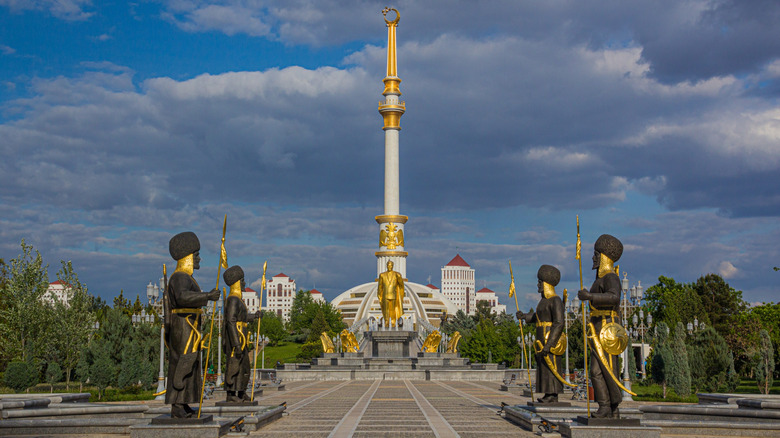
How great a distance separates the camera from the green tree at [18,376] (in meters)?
24.4

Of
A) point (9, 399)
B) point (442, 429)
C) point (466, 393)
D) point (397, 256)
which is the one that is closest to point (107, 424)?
point (9, 399)

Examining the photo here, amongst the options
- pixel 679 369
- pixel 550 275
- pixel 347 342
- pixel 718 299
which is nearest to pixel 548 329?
pixel 550 275

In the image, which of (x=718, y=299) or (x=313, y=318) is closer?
(x=718, y=299)

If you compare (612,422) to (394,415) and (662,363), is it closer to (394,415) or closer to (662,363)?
(394,415)

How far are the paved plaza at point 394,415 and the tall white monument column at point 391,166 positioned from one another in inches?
2378

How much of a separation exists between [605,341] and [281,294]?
18767 centimetres

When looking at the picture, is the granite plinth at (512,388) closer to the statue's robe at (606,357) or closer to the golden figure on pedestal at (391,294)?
the statue's robe at (606,357)

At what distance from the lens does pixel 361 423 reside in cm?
1412

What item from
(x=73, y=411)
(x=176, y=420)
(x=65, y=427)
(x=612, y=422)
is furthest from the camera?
(x=73, y=411)

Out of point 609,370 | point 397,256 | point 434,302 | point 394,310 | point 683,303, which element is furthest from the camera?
point 434,302

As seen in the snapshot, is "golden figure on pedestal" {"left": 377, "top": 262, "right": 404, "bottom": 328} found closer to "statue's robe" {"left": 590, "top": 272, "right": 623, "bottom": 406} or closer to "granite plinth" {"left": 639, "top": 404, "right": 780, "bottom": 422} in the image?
"granite plinth" {"left": 639, "top": 404, "right": 780, "bottom": 422}

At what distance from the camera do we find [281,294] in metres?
195

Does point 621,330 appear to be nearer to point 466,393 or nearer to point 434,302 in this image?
point 466,393

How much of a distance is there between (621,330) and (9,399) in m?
13.2
